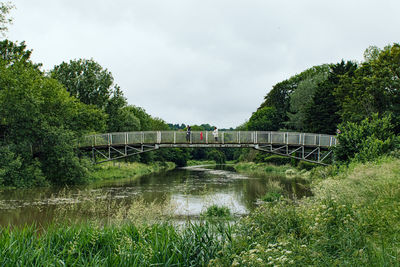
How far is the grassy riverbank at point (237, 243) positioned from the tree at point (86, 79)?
4069 cm

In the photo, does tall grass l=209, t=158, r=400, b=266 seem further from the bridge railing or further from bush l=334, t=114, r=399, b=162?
the bridge railing

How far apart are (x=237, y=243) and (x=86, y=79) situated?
43.0m

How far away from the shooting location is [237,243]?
6789 mm

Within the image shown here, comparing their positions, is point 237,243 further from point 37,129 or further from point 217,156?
point 217,156

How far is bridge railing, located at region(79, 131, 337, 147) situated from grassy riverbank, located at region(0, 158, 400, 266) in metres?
21.5

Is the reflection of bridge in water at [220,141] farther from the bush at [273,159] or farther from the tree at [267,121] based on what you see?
the tree at [267,121]

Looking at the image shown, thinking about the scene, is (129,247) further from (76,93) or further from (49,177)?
(76,93)

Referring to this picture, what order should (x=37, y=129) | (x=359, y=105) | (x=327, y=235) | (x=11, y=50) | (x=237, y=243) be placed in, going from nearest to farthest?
(x=327, y=235) < (x=237, y=243) < (x=37, y=129) < (x=359, y=105) < (x=11, y=50)

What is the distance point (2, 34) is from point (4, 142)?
7929mm

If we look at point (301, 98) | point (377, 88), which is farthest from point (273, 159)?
point (377, 88)

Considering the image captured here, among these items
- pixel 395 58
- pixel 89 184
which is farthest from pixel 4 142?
pixel 395 58

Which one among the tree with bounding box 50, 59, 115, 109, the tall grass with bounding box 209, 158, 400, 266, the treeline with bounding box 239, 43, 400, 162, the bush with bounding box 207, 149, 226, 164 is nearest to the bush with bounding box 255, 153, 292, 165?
the treeline with bounding box 239, 43, 400, 162

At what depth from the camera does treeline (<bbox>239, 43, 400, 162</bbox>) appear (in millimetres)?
21673

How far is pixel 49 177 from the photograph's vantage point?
92.5 feet
